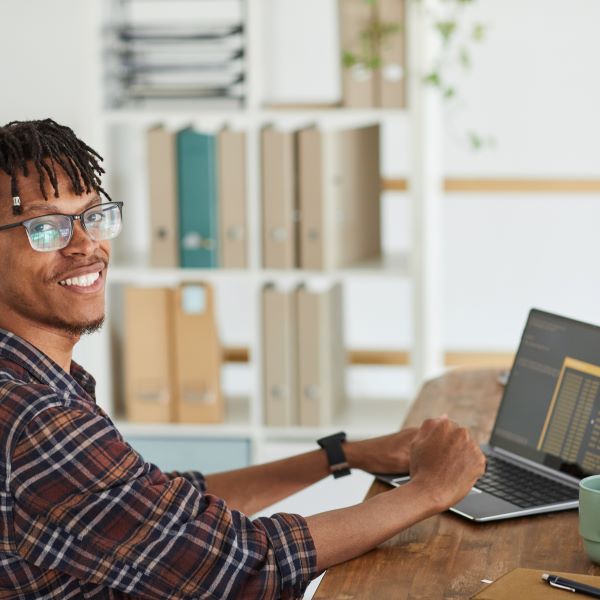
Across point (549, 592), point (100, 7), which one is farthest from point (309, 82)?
point (549, 592)

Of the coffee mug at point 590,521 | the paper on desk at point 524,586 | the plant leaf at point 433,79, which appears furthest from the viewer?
the plant leaf at point 433,79

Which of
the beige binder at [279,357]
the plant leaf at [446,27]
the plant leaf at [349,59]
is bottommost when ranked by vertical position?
the beige binder at [279,357]

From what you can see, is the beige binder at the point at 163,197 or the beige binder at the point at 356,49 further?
the beige binder at the point at 163,197

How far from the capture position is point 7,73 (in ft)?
11.7

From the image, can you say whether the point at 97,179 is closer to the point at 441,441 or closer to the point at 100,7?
the point at 441,441

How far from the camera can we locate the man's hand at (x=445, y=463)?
59.3 inches

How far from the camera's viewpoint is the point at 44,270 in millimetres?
1498

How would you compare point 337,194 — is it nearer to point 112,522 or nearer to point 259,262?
point 259,262

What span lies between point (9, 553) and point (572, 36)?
2.52 m

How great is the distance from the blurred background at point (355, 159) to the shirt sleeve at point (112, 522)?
71.8 inches

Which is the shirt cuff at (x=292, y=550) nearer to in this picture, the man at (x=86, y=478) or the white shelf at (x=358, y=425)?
the man at (x=86, y=478)

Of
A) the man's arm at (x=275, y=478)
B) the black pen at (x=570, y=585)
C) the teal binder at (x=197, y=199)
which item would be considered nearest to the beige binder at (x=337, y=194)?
the teal binder at (x=197, y=199)

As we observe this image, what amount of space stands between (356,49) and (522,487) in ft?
5.50

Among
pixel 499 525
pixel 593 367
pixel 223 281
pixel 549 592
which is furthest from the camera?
pixel 223 281
